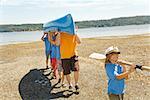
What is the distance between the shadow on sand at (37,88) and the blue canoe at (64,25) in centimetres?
171

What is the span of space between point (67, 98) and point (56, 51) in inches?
87.8

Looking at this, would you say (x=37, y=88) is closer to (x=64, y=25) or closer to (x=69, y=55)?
(x=69, y=55)

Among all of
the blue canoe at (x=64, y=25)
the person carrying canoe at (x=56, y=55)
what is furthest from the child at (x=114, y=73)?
the person carrying canoe at (x=56, y=55)

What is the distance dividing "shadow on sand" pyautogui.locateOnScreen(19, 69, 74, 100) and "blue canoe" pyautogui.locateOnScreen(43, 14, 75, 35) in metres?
1.71

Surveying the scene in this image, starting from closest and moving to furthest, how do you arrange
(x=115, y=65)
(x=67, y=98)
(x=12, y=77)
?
(x=115, y=65) < (x=67, y=98) < (x=12, y=77)

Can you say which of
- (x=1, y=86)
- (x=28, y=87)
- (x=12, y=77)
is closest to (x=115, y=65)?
(x=28, y=87)

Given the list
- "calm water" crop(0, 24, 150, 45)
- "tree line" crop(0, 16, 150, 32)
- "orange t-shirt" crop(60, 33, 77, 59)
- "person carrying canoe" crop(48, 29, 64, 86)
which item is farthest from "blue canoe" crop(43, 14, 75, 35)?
"tree line" crop(0, 16, 150, 32)

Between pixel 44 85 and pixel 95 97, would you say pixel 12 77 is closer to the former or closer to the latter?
pixel 44 85

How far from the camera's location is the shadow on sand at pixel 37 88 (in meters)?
10.1

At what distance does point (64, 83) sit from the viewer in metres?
11.3

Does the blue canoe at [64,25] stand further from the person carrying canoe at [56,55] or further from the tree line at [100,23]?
the tree line at [100,23]

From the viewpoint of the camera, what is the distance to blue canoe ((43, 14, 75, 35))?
1078 centimetres

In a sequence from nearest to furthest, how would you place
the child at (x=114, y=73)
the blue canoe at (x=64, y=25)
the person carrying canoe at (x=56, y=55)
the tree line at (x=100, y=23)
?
the child at (x=114, y=73), the blue canoe at (x=64, y=25), the person carrying canoe at (x=56, y=55), the tree line at (x=100, y=23)

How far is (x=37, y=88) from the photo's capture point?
11.1 m
